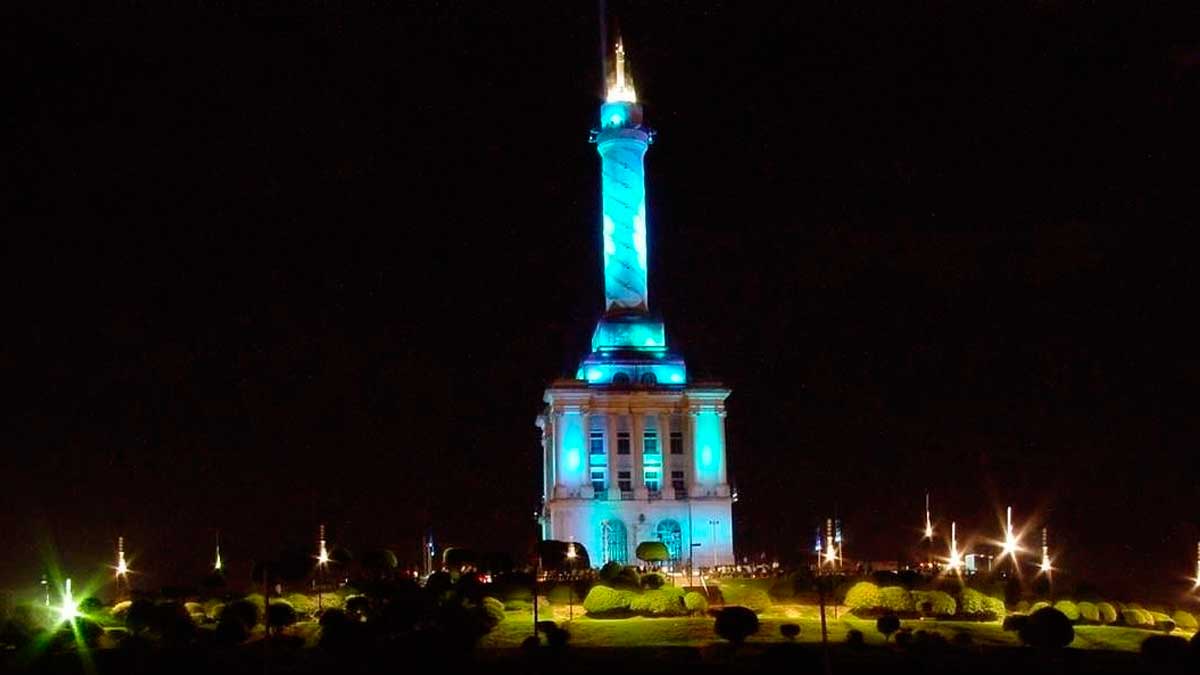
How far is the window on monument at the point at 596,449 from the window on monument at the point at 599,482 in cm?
47

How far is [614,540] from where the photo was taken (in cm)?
10888

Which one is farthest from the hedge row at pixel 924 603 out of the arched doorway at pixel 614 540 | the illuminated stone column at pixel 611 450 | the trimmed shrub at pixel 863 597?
the illuminated stone column at pixel 611 450

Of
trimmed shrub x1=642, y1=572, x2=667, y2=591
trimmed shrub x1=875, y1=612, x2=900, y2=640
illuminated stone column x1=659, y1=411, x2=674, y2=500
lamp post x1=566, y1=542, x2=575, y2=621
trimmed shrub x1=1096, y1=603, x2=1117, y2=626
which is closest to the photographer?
trimmed shrub x1=875, y1=612, x2=900, y2=640

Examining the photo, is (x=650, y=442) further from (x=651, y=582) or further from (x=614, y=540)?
(x=651, y=582)

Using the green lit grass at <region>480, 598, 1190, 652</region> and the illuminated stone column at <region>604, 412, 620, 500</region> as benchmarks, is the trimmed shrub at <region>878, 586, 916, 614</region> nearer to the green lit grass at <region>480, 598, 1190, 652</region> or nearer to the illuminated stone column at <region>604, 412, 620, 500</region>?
the green lit grass at <region>480, 598, 1190, 652</region>

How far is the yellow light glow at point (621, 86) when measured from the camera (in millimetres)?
116250

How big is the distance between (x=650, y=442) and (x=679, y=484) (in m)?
3.05

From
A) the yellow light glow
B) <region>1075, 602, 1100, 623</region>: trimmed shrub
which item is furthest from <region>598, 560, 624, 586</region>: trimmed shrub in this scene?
the yellow light glow

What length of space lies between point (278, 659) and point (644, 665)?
12.8 m

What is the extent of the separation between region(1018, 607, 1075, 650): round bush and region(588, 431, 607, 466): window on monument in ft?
151

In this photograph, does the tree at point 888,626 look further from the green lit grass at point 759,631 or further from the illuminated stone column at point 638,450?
the illuminated stone column at point 638,450

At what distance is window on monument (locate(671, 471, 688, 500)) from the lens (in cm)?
11019

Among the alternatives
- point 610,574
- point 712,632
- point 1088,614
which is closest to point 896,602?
point 1088,614

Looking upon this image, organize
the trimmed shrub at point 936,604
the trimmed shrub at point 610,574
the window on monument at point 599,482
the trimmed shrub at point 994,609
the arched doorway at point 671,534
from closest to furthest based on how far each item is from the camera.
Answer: the trimmed shrub at point 936,604 → the trimmed shrub at point 994,609 → the trimmed shrub at point 610,574 → the arched doorway at point 671,534 → the window on monument at point 599,482
